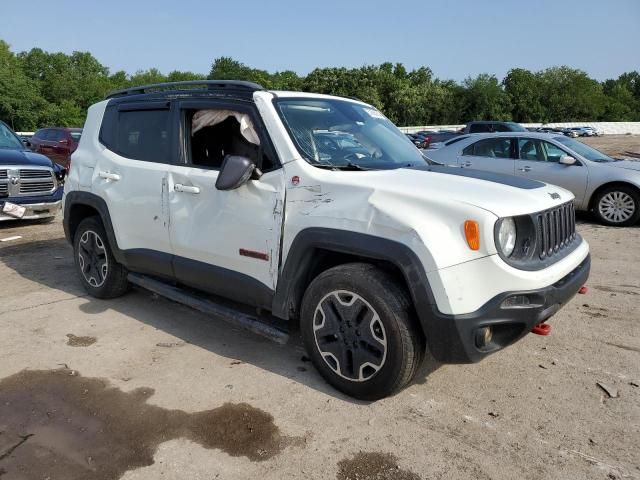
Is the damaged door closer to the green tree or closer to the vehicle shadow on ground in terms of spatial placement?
the vehicle shadow on ground

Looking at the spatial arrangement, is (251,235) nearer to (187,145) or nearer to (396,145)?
(187,145)

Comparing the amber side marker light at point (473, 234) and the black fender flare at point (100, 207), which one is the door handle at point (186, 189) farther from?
the amber side marker light at point (473, 234)

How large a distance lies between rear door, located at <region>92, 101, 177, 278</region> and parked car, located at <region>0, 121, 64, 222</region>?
402 centimetres

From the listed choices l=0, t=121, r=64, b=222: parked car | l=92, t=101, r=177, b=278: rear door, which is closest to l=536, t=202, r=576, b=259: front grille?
l=92, t=101, r=177, b=278: rear door

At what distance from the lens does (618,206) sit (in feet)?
30.2

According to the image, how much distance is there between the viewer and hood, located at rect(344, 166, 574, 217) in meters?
2.99

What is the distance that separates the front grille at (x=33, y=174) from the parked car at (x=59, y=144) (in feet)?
23.6

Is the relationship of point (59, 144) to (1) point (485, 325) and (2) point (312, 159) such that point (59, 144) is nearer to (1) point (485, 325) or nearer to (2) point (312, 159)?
(2) point (312, 159)

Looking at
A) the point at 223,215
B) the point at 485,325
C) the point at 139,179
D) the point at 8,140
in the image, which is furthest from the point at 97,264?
the point at 8,140

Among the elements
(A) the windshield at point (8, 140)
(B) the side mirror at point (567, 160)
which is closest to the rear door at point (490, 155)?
(B) the side mirror at point (567, 160)

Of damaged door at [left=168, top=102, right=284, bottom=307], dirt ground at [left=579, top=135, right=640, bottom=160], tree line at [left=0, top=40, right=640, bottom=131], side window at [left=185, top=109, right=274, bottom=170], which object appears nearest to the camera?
damaged door at [left=168, top=102, right=284, bottom=307]

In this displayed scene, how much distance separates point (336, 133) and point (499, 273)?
1614mm

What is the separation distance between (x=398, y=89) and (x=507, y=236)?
82141 millimetres

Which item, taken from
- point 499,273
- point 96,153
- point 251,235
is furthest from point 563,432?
point 96,153
